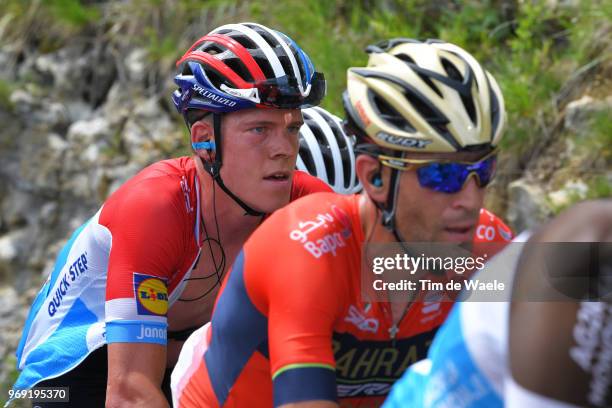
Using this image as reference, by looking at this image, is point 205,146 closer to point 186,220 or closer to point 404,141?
point 186,220

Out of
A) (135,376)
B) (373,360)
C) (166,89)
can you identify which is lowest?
(135,376)

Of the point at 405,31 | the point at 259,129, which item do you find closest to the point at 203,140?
the point at 259,129

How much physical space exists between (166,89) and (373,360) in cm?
741

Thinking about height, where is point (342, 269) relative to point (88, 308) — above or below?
above

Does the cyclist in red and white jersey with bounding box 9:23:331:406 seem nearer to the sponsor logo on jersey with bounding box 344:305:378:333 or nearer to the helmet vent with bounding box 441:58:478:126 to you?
the sponsor logo on jersey with bounding box 344:305:378:333

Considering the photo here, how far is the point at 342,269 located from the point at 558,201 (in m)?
3.83

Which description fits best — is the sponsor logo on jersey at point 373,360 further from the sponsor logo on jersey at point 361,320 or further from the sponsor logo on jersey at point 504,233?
the sponsor logo on jersey at point 504,233

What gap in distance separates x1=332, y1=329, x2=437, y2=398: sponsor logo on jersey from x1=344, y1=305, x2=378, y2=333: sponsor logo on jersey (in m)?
0.04

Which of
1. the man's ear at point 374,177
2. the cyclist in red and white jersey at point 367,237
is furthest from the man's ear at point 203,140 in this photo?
the man's ear at point 374,177

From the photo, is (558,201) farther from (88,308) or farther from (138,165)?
(138,165)

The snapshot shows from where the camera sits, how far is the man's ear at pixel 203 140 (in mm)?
4305

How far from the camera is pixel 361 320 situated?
2934mm

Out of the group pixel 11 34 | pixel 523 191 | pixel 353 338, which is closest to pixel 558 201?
pixel 523 191

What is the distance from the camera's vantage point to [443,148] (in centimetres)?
280
